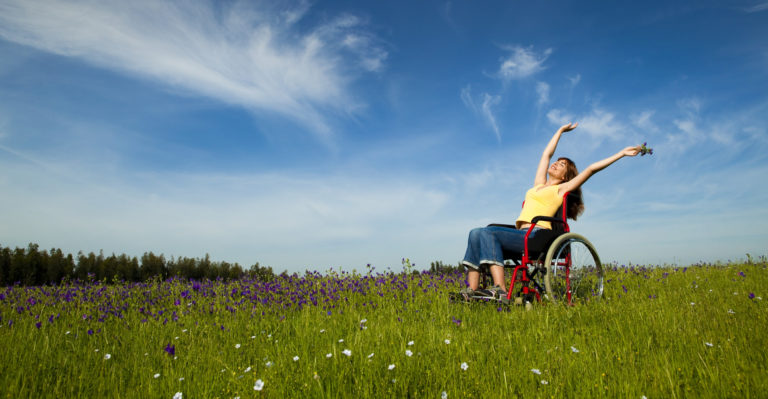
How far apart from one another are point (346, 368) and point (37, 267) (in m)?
13.5

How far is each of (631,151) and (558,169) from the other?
36.9 inches

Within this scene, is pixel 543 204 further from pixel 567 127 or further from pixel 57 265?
pixel 57 265

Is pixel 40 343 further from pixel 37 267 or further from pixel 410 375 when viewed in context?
pixel 37 267

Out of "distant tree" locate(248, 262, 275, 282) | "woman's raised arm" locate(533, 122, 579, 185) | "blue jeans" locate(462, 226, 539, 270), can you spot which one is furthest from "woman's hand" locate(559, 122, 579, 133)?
"distant tree" locate(248, 262, 275, 282)

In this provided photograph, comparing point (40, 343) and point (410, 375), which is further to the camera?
point (40, 343)

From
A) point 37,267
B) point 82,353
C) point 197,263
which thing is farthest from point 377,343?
point 37,267

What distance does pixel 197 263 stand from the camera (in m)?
11.2

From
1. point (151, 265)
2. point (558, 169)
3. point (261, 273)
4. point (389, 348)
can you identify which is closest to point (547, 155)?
point (558, 169)

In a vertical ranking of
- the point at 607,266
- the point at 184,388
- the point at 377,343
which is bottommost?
the point at 184,388

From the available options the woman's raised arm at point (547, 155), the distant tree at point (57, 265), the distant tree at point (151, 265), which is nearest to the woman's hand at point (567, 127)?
the woman's raised arm at point (547, 155)

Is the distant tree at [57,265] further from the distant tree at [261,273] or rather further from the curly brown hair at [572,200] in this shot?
the curly brown hair at [572,200]

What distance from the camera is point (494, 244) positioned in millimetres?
5273

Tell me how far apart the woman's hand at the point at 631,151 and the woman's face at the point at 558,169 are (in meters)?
0.78

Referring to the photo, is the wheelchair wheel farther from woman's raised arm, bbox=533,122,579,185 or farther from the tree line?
the tree line
